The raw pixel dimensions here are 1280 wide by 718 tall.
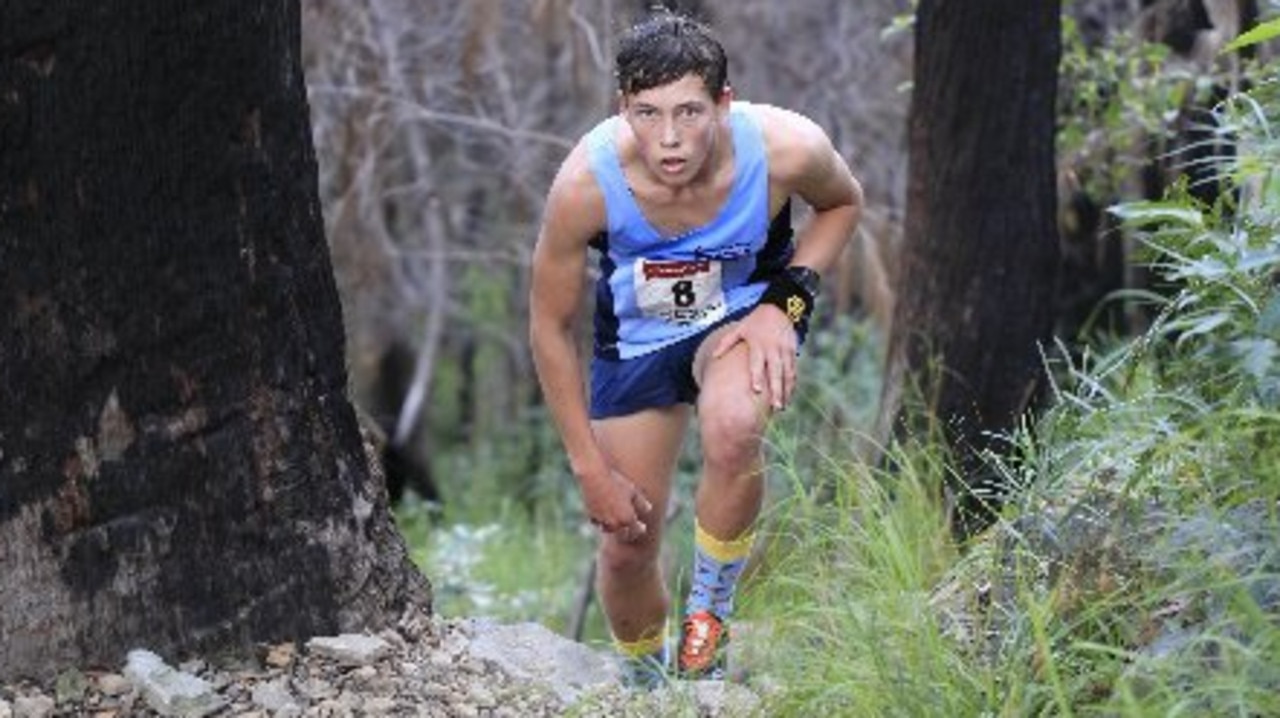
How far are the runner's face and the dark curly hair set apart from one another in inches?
0.8

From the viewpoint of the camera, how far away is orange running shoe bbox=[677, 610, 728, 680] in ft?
17.5

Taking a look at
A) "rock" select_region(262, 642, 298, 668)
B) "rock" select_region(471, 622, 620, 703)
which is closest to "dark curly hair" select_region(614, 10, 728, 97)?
"rock" select_region(471, 622, 620, 703)

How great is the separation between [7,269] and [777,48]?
10382 mm

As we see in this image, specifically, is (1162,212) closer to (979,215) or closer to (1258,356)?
(1258,356)

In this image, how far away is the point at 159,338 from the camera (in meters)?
4.90

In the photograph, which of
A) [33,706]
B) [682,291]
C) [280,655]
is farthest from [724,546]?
[33,706]

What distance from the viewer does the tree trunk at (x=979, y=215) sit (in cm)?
820

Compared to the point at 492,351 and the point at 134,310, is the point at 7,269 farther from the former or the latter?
the point at 492,351

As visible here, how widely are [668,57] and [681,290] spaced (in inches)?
24.5

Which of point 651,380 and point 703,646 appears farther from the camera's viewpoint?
point 651,380

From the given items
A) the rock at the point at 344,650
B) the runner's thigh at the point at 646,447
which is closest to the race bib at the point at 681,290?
the runner's thigh at the point at 646,447

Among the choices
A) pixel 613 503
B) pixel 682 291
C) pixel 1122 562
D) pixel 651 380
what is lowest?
pixel 613 503

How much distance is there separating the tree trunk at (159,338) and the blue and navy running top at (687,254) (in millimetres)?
769

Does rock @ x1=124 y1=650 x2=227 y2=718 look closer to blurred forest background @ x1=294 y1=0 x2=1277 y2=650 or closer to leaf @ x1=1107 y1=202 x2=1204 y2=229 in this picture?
leaf @ x1=1107 y1=202 x2=1204 y2=229
